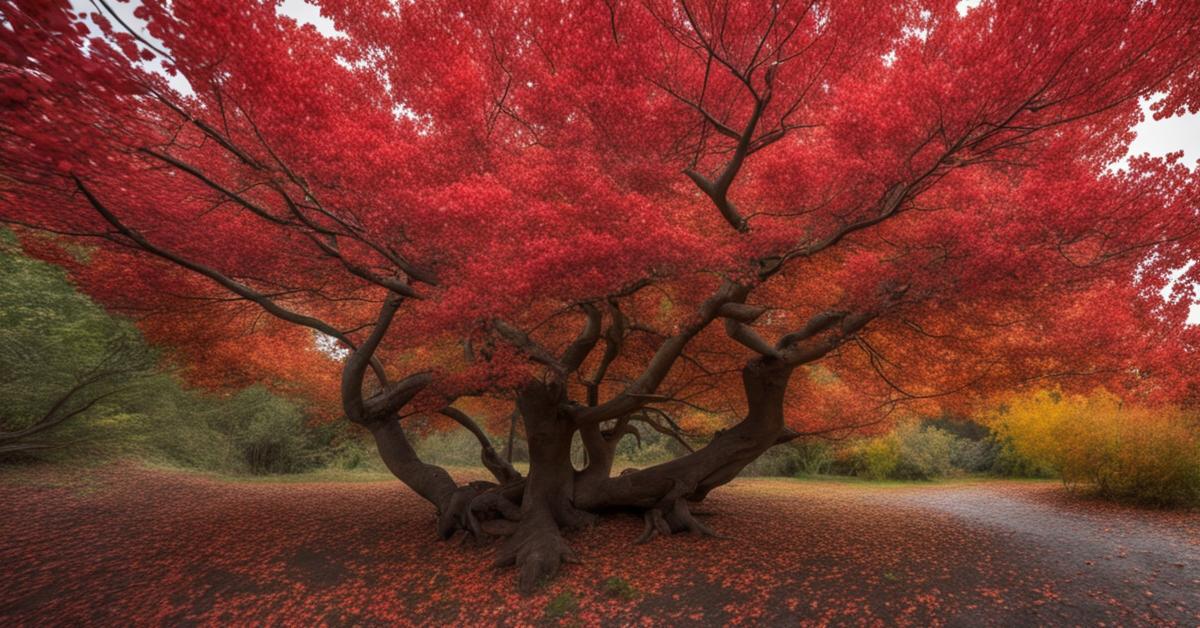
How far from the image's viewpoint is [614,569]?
646 centimetres

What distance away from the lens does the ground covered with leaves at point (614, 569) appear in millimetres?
5230

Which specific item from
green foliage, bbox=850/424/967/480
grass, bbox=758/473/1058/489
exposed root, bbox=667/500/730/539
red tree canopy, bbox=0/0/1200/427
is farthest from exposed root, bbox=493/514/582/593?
green foliage, bbox=850/424/967/480

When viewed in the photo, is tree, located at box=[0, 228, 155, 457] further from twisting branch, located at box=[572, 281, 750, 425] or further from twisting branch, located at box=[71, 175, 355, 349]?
twisting branch, located at box=[572, 281, 750, 425]

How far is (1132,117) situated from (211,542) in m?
15.0

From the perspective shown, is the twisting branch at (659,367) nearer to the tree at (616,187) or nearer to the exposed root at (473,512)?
the tree at (616,187)

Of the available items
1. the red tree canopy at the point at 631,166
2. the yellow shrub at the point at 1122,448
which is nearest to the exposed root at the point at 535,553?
the red tree canopy at the point at 631,166

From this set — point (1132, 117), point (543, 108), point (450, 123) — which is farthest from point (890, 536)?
point (450, 123)

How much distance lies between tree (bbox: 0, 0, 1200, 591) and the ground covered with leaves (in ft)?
3.02

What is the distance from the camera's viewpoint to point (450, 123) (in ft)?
24.6

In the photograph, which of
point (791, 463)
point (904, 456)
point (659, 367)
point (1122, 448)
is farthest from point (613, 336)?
point (904, 456)

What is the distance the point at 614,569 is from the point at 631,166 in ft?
17.7

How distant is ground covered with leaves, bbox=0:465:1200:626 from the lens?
5230 mm

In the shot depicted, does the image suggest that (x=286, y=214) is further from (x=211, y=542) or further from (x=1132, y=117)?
(x=1132, y=117)

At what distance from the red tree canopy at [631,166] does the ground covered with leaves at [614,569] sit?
2587 millimetres
